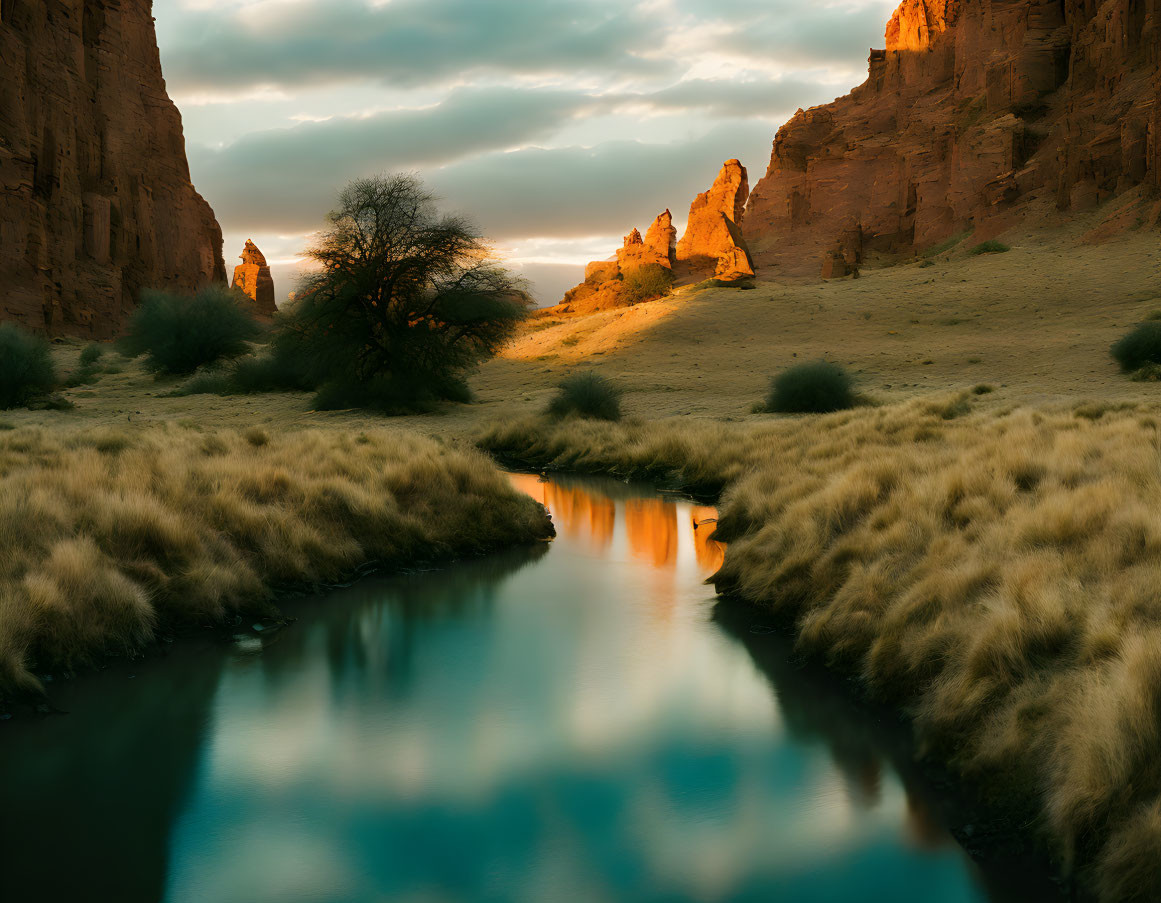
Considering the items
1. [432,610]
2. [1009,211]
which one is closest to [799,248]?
[1009,211]

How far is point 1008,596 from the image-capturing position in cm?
695

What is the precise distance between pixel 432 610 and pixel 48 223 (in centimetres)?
5591

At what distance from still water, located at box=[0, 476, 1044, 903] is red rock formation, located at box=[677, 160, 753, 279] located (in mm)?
61948

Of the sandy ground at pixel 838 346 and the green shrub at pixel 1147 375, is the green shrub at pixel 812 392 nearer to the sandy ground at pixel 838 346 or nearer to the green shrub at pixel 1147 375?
the sandy ground at pixel 838 346

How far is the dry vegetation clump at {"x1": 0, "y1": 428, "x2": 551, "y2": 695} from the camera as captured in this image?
814cm

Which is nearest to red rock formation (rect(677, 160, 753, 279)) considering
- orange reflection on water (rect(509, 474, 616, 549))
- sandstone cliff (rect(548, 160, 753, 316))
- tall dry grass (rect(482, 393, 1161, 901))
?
sandstone cliff (rect(548, 160, 753, 316))

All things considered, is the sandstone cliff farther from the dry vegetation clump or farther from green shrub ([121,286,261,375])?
the dry vegetation clump

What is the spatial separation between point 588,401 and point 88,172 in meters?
50.8

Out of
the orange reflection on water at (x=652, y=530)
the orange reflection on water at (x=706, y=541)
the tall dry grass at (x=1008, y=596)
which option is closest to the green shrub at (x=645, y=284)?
the orange reflection on water at (x=652, y=530)

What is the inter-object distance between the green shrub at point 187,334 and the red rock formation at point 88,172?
37.5 ft

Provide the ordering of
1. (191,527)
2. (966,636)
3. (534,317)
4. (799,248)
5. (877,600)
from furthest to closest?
(799,248) → (534,317) → (191,527) → (877,600) → (966,636)

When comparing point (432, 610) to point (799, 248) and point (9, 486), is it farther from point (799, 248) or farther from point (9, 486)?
point (799, 248)

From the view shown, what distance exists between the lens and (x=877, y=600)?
8.34m

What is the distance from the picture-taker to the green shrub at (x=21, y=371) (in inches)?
1177
